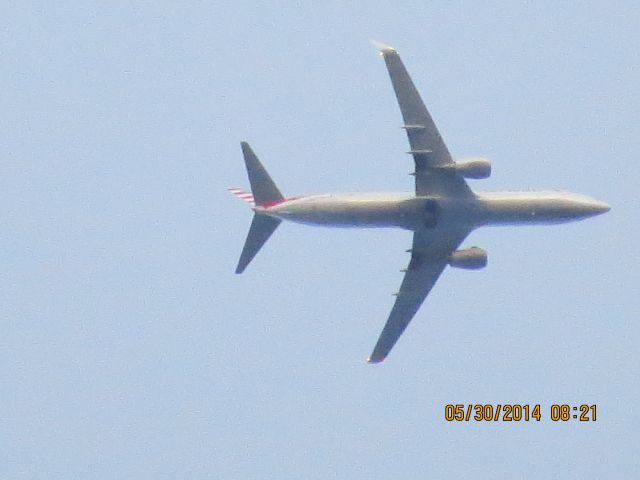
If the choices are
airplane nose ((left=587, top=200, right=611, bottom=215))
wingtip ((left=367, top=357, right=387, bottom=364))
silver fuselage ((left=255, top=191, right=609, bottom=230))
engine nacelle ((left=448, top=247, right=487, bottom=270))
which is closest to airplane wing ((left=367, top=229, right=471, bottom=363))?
wingtip ((left=367, top=357, right=387, bottom=364))

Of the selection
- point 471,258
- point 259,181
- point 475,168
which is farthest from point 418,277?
point 259,181

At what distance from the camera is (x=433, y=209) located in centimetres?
10225

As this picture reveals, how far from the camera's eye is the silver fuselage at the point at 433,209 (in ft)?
330

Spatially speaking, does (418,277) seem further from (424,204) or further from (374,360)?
(424,204)

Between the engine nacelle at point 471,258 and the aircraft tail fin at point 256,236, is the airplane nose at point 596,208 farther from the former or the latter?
Result: the aircraft tail fin at point 256,236

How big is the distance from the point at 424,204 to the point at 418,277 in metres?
7.97

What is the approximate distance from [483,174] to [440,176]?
3296 millimetres

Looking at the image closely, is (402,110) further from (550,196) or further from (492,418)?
(492,418)

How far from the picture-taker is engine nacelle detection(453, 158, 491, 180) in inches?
3949

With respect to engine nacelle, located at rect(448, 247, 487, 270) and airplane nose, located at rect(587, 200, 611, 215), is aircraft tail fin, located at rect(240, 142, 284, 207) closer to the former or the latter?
engine nacelle, located at rect(448, 247, 487, 270)

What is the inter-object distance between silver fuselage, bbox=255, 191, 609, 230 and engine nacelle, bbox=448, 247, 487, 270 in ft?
6.46

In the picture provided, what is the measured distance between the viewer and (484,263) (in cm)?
10381

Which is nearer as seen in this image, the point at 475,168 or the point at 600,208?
the point at 475,168

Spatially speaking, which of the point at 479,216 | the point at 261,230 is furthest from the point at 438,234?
the point at 261,230
